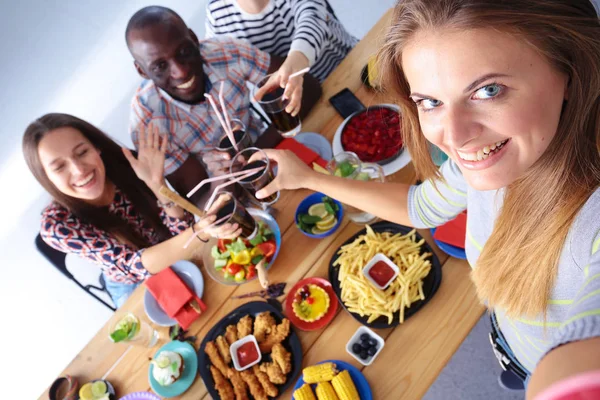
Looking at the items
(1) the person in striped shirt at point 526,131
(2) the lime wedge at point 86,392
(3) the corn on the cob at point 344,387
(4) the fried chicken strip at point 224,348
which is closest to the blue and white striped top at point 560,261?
(1) the person in striped shirt at point 526,131

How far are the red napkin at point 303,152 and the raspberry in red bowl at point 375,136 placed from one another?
0.42 ft

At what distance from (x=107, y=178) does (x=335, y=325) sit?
4.89 ft

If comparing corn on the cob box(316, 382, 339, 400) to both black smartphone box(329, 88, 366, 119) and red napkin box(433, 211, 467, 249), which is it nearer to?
red napkin box(433, 211, 467, 249)

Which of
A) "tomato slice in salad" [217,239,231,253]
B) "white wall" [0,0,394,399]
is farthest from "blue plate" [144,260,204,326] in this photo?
"white wall" [0,0,394,399]

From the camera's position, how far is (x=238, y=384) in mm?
1421

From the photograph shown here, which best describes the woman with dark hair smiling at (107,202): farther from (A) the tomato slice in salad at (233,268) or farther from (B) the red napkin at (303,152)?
(B) the red napkin at (303,152)

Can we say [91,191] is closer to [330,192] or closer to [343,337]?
[330,192]

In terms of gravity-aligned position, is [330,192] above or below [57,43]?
below

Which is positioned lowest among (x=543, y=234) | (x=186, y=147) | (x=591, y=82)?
(x=543, y=234)

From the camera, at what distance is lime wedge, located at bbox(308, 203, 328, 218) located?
166 cm

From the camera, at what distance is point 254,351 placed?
1.47 metres

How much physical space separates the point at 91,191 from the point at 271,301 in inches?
A: 42.9

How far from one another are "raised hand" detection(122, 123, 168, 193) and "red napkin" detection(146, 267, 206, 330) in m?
0.59

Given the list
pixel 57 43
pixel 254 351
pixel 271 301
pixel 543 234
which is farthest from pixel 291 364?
pixel 57 43
